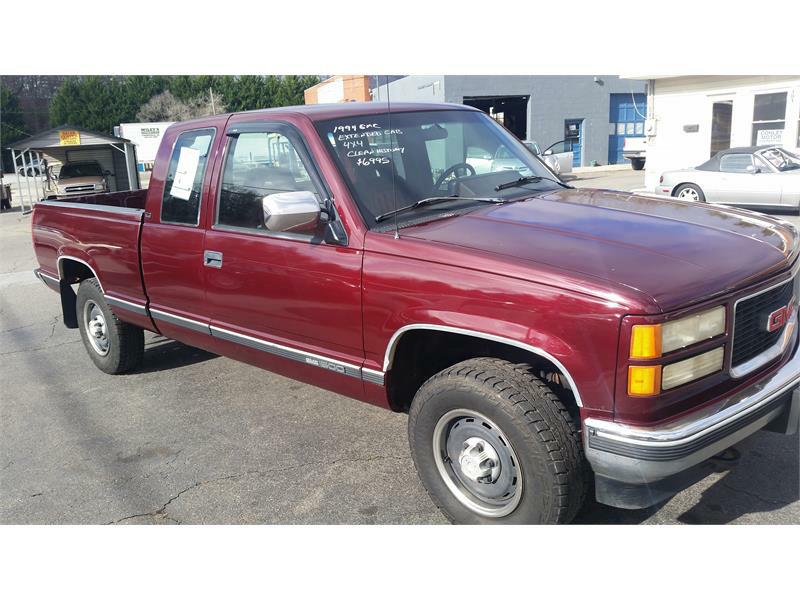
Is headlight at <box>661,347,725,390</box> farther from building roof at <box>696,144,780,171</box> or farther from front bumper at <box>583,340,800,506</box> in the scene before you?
building roof at <box>696,144,780,171</box>

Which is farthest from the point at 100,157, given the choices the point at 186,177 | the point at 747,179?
the point at 186,177

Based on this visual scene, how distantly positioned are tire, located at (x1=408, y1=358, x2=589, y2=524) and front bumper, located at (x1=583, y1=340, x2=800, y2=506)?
0.47ft

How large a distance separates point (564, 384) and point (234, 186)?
91.1 inches

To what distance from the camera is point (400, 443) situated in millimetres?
4156

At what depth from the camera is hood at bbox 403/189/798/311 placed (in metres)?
2.62

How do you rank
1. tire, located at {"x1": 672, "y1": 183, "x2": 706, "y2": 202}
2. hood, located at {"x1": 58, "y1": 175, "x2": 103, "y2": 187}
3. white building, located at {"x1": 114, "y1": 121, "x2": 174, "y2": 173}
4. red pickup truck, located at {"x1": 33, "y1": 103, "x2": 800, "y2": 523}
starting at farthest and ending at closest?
white building, located at {"x1": 114, "y1": 121, "x2": 174, "y2": 173}
hood, located at {"x1": 58, "y1": 175, "x2": 103, "y2": 187}
tire, located at {"x1": 672, "y1": 183, "x2": 706, "y2": 202}
red pickup truck, located at {"x1": 33, "y1": 103, "x2": 800, "y2": 523}

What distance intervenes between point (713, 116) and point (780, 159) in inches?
277

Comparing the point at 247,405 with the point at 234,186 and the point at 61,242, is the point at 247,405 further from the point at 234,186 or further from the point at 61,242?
the point at 61,242

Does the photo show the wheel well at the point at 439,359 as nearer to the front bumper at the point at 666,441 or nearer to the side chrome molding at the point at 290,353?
the side chrome molding at the point at 290,353

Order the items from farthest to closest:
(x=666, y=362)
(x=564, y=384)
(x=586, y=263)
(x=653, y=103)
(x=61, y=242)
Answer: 1. (x=653, y=103)
2. (x=61, y=242)
3. (x=564, y=384)
4. (x=586, y=263)
5. (x=666, y=362)

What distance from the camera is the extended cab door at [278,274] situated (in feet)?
11.3

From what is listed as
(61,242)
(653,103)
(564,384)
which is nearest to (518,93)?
(653,103)

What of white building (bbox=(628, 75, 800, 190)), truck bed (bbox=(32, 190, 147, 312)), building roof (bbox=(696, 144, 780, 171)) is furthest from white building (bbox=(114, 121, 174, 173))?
truck bed (bbox=(32, 190, 147, 312))

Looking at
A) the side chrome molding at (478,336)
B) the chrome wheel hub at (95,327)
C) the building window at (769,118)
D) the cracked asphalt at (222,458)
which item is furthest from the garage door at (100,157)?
the side chrome molding at (478,336)
